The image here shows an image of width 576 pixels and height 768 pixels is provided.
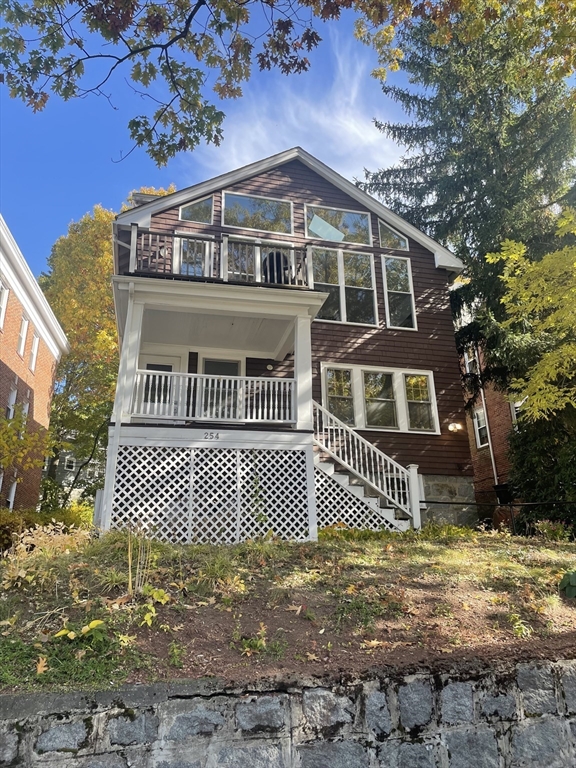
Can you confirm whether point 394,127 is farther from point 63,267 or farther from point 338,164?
point 63,267

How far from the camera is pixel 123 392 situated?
9672 mm

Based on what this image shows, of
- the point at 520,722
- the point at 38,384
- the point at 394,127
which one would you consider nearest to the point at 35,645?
the point at 520,722

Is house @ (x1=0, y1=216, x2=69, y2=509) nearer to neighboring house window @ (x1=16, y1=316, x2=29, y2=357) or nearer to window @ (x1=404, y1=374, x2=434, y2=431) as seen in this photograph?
neighboring house window @ (x1=16, y1=316, x2=29, y2=357)

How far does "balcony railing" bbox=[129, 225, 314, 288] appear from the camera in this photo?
36.8 feet

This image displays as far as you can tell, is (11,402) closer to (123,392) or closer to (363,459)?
(123,392)

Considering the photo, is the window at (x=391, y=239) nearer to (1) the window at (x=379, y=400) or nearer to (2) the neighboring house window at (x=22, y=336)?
(1) the window at (x=379, y=400)

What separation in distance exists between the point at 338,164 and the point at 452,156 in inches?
144

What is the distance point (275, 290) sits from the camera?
10625mm

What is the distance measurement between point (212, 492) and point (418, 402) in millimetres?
6626

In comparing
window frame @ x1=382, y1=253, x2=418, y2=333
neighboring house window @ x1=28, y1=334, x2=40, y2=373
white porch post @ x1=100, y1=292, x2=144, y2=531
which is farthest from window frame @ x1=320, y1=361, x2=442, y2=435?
neighboring house window @ x1=28, y1=334, x2=40, y2=373

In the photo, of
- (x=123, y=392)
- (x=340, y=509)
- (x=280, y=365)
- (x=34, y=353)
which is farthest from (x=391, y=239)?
(x=34, y=353)

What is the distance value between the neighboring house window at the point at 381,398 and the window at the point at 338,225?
3.88m

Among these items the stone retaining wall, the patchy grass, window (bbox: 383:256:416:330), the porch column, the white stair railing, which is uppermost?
window (bbox: 383:256:416:330)

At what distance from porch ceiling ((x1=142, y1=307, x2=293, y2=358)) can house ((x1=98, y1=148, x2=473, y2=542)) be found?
0.19ft
